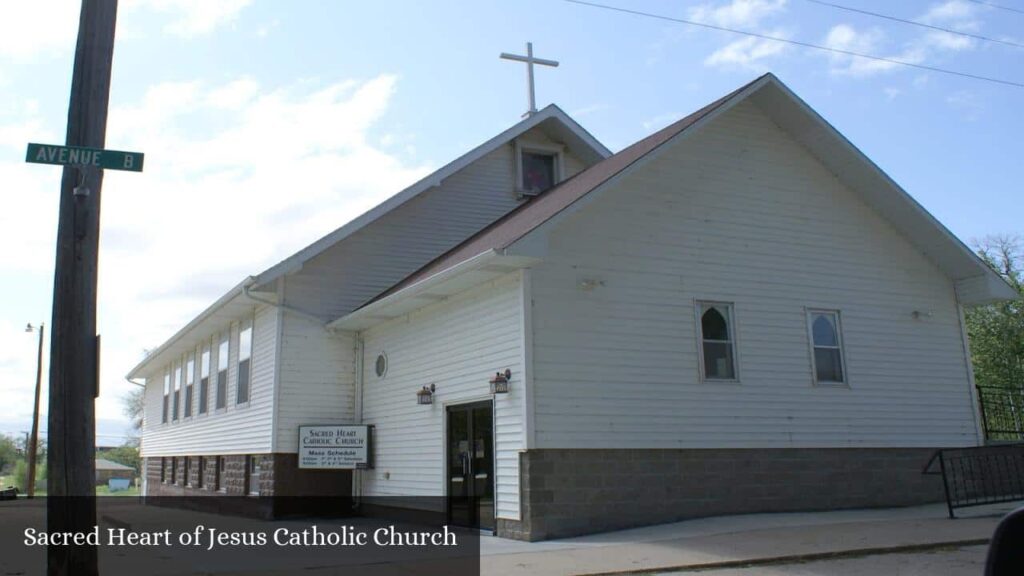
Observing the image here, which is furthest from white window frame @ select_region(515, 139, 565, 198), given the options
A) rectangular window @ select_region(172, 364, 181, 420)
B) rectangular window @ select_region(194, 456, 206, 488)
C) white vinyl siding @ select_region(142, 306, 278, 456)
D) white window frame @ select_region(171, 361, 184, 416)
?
rectangular window @ select_region(172, 364, 181, 420)

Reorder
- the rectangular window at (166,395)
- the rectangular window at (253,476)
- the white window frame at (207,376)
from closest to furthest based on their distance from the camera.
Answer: the rectangular window at (253,476) → the white window frame at (207,376) → the rectangular window at (166,395)

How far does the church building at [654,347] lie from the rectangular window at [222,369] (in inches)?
126

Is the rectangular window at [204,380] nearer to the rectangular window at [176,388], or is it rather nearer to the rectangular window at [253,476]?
the rectangular window at [176,388]

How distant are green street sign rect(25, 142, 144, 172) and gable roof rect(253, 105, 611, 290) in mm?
9457

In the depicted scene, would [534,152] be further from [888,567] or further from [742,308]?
[888,567]

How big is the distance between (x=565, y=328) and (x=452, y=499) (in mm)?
3593

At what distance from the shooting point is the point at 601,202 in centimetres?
1332

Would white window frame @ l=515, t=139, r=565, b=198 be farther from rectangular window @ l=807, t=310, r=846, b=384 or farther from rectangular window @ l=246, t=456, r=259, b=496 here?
rectangular window @ l=246, t=456, r=259, b=496

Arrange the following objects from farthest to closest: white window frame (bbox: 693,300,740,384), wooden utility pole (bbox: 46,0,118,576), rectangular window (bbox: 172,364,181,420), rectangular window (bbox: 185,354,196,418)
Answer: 1. rectangular window (bbox: 172,364,181,420)
2. rectangular window (bbox: 185,354,196,418)
3. white window frame (bbox: 693,300,740,384)
4. wooden utility pole (bbox: 46,0,118,576)

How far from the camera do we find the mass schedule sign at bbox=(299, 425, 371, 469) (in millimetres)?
16844

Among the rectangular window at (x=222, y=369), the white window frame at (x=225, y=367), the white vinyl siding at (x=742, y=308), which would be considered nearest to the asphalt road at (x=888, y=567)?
the white vinyl siding at (x=742, y=308)

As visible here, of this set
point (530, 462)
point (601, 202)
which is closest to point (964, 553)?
point (530, 462)

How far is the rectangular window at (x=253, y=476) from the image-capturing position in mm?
18172

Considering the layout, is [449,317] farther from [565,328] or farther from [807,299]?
[807,299]
